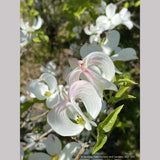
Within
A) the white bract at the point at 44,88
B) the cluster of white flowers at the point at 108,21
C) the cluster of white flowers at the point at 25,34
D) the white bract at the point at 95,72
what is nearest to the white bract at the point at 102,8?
the cluster of white flowers at the point at 108,21

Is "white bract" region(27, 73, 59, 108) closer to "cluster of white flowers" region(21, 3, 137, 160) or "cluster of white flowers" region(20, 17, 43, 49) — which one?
"cluster of white flowers" region(21, 3, 137, 160)

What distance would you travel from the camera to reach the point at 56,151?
0.72 metres

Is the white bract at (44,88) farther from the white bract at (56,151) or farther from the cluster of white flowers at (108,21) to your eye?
the cluster of white flowers at (108,21)

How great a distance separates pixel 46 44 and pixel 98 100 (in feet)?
5.36

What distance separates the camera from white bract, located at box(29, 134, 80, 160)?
2.31ft

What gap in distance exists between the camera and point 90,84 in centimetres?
54

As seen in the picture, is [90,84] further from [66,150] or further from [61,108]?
[66,150]

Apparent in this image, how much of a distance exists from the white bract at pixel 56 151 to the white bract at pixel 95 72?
24 centimetres

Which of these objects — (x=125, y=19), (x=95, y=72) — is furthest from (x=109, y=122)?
(x=125, y=19)

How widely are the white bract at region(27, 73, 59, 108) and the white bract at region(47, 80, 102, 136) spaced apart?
0.78ft

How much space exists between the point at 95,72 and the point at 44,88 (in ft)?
1.07

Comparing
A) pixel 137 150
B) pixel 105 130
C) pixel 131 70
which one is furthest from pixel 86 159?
pixel 131 70

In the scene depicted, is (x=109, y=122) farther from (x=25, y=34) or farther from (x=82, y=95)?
(x=25, y=34)

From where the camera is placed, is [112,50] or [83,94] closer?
[83,94]
